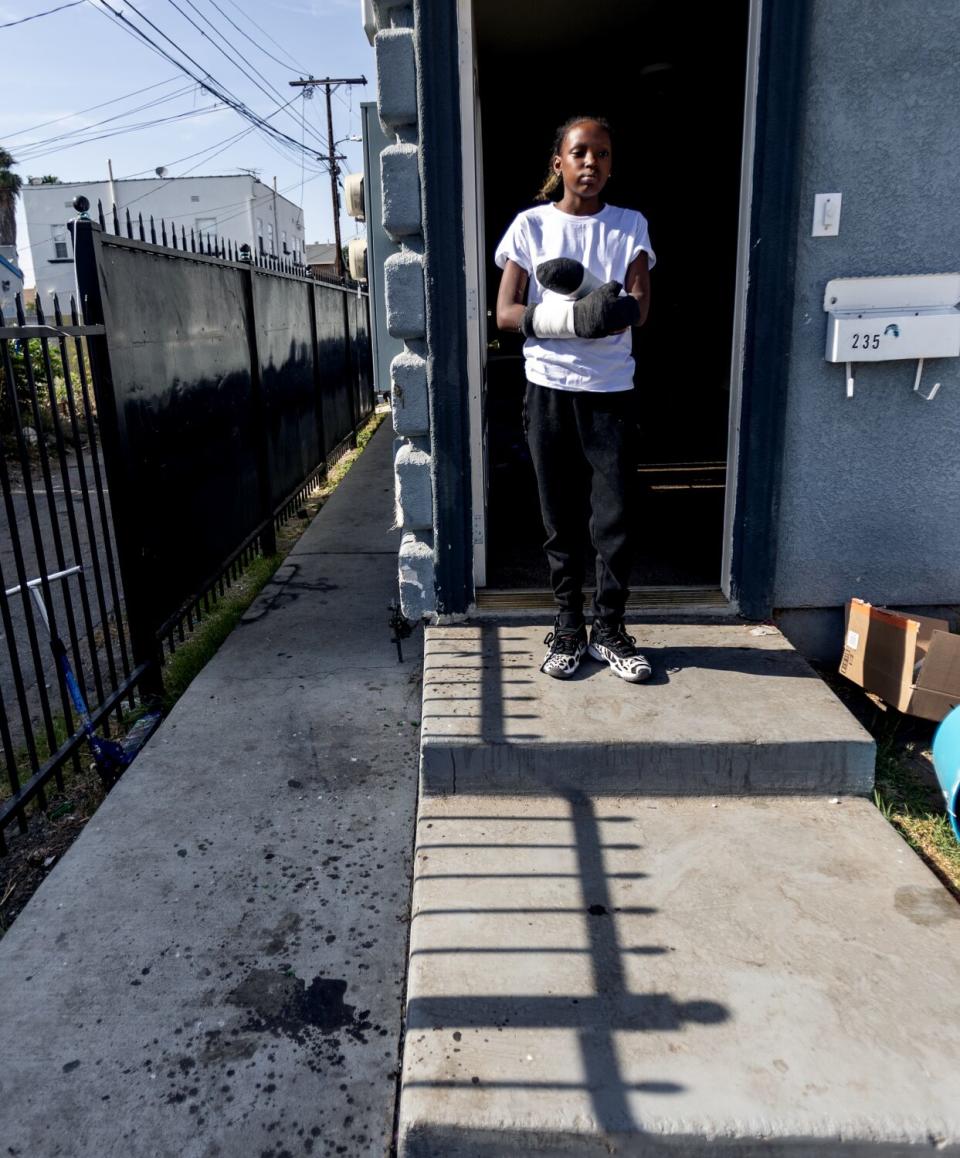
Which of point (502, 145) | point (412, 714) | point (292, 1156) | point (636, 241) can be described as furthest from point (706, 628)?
point (502, 145)

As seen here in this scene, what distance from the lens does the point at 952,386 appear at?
368cm

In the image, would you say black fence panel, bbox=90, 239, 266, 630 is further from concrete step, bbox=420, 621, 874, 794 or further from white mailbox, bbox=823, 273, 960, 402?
white mailbox, bbox=823, 273, 960, 402

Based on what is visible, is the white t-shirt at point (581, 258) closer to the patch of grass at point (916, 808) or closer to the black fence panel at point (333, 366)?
the patch of grass at point (916, 808)

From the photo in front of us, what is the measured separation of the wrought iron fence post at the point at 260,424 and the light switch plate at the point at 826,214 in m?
3.58

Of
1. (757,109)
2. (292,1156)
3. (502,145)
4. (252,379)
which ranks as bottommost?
(292,1156)

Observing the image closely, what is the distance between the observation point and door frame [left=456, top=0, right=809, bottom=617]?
3402 mm

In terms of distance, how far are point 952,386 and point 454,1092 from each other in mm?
3259

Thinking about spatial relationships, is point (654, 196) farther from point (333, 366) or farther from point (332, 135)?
point (332, 135)

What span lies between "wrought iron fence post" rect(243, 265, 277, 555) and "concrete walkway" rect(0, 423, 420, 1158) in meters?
2.36

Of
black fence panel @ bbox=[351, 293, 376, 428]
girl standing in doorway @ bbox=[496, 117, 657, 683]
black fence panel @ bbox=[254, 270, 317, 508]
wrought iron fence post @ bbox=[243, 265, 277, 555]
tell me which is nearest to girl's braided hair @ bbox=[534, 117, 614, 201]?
girl standing in doorway @ bbox=[496, 117, 657, 683]

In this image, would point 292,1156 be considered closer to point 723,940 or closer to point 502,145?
point 723,940

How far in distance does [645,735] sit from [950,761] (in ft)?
3.17

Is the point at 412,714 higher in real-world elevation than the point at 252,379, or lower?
lower

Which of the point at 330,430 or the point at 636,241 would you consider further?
the point at 330,430
